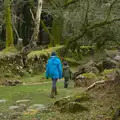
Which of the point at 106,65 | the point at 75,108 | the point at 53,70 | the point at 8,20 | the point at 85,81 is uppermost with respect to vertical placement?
the point at 8,20

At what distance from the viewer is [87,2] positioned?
64.6ft

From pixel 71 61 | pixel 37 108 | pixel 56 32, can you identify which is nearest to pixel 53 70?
pixel 37 108

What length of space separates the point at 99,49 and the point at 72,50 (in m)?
3.18

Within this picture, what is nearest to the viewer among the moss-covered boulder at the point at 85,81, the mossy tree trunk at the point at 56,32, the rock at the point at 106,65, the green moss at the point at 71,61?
the moss-covered boulder at the point at 85,81

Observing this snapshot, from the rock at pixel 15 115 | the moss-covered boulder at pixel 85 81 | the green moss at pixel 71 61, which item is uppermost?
the rock at pixel 15 115

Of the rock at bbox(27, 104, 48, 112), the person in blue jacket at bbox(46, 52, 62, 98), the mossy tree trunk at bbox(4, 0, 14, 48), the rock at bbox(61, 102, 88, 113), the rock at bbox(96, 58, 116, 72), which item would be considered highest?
the mossy tree trunk at bbox(4, 0, 14, 48)

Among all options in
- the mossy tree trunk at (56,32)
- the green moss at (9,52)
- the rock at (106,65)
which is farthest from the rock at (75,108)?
the mossy tree trunk at (56,32)

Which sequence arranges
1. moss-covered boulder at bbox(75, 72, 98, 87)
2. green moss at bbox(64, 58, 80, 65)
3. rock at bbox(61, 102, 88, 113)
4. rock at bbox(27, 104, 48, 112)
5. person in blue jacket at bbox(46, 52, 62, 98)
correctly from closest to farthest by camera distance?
rock at bbox(61, 102, 88, 113)
rock at bbox(27, 104, 48, 112)
person in blue jacket at bbox(46, 52, 62, 98)
moss-covered boulder at bbox(75, 72, 98, 87)
green moss at bbox(64, 58, 80, 65)

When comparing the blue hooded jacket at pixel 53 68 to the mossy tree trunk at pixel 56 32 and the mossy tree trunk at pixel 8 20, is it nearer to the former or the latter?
the mossy tree trunk at pixel 8 20

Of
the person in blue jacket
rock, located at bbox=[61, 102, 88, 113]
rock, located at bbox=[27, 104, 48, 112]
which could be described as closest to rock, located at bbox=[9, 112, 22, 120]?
rock, located at bbox=[27, 104, 48, 112]

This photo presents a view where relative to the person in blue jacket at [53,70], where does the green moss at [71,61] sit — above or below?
below

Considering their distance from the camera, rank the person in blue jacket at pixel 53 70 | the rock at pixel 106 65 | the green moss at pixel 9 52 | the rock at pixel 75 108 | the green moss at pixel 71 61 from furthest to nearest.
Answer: the green moss at pixel 71 61 < the green moss at pixel 9 52 < the rock at pixel 106 65 < the person in blue jacket at pixel 53 70 < the rock at pixel 75 108

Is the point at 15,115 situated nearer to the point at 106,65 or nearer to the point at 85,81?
the point at 85,81

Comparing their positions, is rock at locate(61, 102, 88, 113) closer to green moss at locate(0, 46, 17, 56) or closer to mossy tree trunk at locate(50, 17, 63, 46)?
green moss at locate(0, 46, 17, 56)
